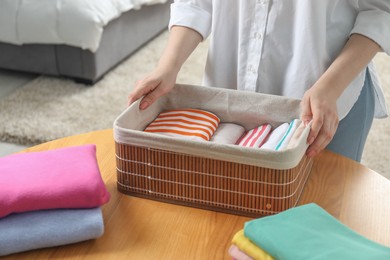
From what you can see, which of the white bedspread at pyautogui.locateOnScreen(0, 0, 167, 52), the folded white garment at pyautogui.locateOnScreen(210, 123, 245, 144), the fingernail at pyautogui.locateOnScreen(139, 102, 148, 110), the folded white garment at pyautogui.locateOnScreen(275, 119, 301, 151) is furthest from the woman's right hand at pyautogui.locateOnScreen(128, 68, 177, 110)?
the white bedspread at pyautogui.locateOnScreen(0, 0, 167, 52)

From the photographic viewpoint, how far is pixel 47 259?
3.30ft

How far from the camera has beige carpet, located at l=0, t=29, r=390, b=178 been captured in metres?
2.81

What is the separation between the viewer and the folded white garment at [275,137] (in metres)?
1.17

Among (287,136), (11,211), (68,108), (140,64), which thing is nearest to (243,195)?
(287,136)

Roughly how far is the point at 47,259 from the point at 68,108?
212 cm

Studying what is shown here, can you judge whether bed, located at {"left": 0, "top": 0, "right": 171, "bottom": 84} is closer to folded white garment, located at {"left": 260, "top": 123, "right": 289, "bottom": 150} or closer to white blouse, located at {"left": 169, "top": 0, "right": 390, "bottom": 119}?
white blouse, located at {"left": 169, "top": 0, "right": 390, "bottom": 119}

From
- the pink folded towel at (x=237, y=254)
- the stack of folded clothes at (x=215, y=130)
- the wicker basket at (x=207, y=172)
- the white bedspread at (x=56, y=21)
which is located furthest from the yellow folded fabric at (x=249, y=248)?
the white bedspread at (x=56, y=21)

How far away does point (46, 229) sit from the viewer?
1.01m

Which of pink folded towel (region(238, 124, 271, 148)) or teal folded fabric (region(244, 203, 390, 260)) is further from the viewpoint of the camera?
pink folded towel (region(238, 124, 271, 148))

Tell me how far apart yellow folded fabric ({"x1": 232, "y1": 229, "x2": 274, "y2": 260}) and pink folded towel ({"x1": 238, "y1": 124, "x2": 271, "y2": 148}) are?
272mm

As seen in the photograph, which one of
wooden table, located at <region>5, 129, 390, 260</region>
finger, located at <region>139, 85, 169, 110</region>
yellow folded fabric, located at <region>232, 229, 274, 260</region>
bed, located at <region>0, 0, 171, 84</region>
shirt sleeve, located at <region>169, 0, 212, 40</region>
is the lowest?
bed, located at <region>0, 0, 171, 84</region>

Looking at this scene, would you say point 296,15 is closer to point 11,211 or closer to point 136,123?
point 136,123

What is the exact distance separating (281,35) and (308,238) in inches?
22.3

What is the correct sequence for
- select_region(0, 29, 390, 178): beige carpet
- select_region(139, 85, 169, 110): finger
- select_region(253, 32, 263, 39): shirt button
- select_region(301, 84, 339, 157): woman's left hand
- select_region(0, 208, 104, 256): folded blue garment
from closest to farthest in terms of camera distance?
select_region(0, 208, 104, 256): folded blue garment → select_region(301, 84, 339, 157): woman's left hand → select_region(139, 85, 169, 110): finger → select_region(253, 32, 263, 39): shirt button → select_region(0, 29, 390, 178): beige carpet
